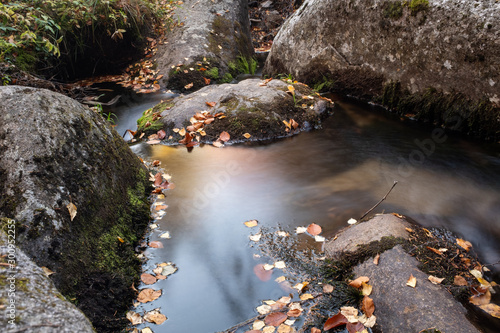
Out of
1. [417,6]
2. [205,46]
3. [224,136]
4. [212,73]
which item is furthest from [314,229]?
[205,46]

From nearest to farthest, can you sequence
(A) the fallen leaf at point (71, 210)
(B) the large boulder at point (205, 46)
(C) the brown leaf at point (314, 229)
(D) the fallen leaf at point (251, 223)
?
(A) the fallen leaf at point (71, 210), (C) the brown leaf at point (314, 229), (D) the fallen leaf at point (251, 223), (B) the large boulder at point (205, 46)

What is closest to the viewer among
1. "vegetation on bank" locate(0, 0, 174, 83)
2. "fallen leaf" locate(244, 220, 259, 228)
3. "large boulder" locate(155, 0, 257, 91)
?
"fallen leaf" locate(244, 220, 259, 228)

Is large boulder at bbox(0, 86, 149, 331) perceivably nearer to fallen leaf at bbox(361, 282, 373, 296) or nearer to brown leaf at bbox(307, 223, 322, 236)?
brown leaf at bbox(307, 223, 322, 236)

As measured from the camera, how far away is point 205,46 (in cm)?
870

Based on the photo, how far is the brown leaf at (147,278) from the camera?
287 centimetres

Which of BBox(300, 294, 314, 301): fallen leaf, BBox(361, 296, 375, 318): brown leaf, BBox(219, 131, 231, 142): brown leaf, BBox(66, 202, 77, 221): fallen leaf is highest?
BBox(66, 202, 77, 221): fallen leaf

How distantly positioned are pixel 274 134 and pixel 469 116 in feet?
9.37

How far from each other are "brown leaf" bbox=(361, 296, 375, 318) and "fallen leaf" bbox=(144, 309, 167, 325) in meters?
1.45

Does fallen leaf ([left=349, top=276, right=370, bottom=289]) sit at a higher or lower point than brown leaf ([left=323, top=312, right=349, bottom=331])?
higher

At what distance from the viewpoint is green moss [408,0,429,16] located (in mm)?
5315

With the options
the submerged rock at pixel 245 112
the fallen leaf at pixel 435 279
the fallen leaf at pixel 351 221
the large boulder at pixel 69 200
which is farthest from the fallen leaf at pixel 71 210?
the submerged rock at pixel 245 112

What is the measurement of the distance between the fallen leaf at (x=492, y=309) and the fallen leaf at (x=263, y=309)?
1525 millimetres

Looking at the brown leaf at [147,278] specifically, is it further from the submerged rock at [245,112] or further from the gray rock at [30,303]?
the submerged rock at [245,112]

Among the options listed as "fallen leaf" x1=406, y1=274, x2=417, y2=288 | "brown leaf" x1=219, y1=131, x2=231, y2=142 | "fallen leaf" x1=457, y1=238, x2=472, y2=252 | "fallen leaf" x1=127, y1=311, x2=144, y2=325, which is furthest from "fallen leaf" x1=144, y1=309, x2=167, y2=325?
"brown leaf" x1=219, y1=131, x2=231, y2=142
